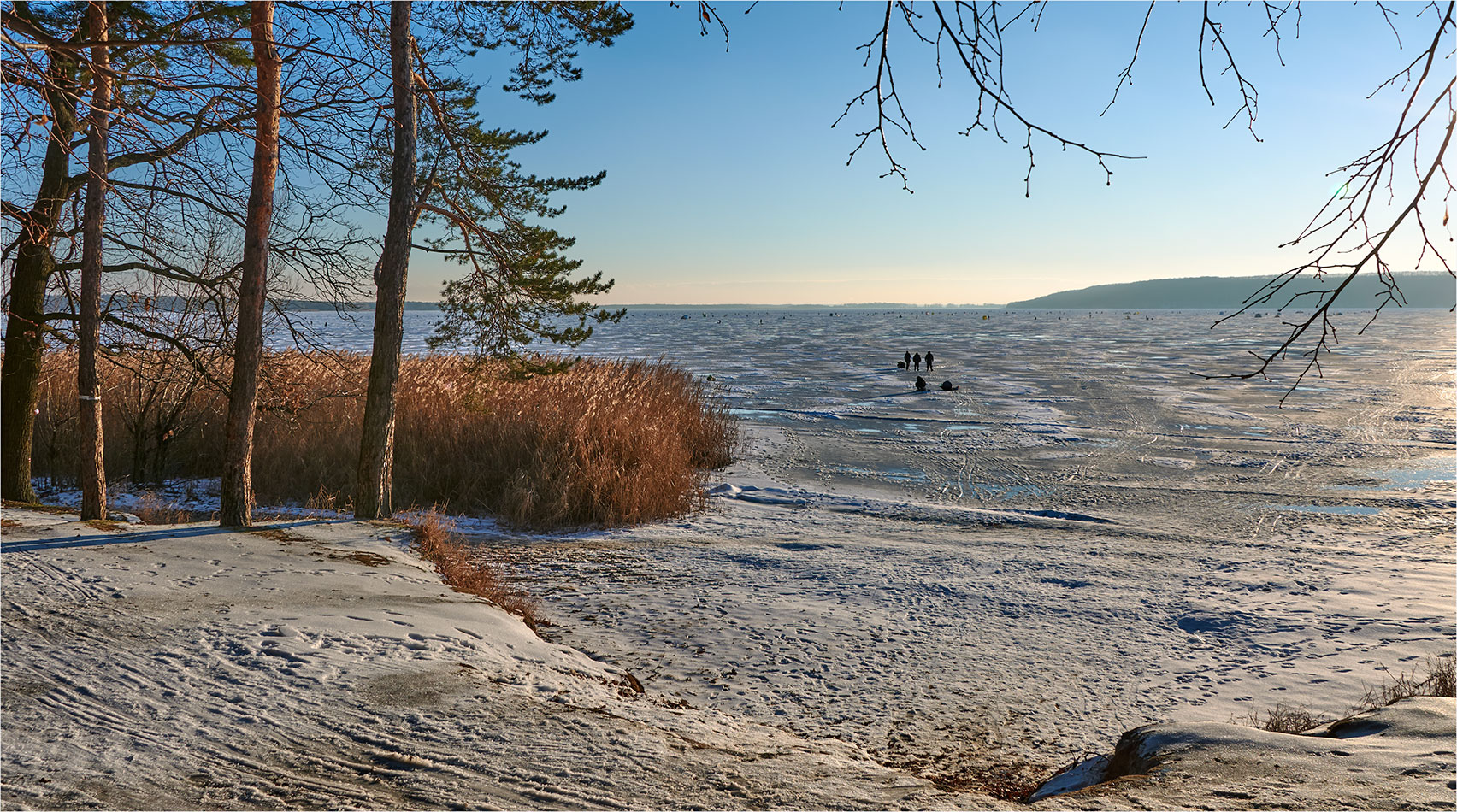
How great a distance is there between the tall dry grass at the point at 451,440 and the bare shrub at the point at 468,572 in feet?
5.80

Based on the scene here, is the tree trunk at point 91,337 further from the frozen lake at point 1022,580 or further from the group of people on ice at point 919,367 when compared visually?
the group of people on ice at point 919,367

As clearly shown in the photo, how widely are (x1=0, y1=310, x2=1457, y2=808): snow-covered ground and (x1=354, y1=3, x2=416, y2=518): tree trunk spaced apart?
120 centimetres

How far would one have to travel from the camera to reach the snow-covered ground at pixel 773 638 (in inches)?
140

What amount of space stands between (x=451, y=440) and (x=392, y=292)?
3.05m

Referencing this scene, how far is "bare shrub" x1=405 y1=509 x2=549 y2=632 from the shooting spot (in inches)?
261

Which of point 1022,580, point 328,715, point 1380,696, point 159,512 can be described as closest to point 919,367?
point 1022,580

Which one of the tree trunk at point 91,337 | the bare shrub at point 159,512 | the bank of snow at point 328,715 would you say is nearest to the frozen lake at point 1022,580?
the bank of snow at point 328,715

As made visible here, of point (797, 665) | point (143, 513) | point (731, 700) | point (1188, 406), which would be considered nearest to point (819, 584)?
point (797, 665)

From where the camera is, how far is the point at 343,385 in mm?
14562

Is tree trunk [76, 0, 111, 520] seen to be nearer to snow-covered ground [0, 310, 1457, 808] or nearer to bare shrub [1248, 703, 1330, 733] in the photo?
snow-covered ground [0, 310, 1457, 808]

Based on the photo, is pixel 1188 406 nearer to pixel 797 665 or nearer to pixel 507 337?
pixel 507 337

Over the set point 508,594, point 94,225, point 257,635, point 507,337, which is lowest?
point 508,594

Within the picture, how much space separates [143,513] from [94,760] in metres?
6.71

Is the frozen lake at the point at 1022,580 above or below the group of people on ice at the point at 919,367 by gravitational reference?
below
